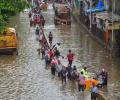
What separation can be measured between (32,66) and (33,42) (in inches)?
466

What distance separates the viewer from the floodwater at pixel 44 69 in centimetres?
2973

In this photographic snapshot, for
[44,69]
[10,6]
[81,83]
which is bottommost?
[44,69]

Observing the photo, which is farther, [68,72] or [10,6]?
[68,72]

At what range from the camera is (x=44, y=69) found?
3719cm

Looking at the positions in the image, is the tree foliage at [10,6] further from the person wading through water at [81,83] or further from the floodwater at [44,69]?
the person wading through water at [81,83]

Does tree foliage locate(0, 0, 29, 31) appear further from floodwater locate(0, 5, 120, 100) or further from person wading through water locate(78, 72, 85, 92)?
person wading through water locate(78, 72, 85, 92)

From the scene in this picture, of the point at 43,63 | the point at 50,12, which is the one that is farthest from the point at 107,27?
the point at 50,12

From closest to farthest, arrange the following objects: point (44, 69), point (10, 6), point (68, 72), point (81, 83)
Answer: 1. point (10, 6)
2. point (81, 83)
3. point (68, 72)
4. point (44, 69)

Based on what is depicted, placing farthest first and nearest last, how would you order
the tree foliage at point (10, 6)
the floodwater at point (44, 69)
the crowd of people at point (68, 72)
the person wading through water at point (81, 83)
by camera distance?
the floodwater at point (44, 69) < the crowd of people at point (68, 72) < the person wading through water at point (81, 83) < the tree foliage at point (10, 6)

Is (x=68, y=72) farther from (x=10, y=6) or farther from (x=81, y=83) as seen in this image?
(x=10, y=6)

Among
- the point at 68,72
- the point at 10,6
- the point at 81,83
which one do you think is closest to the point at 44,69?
the point at 68,72

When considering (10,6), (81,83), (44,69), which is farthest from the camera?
(44,69)

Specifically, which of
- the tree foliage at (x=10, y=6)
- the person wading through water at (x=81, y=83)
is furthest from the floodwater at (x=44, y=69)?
the tree foliage at (x=10, y=6)

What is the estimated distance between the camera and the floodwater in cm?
2973
